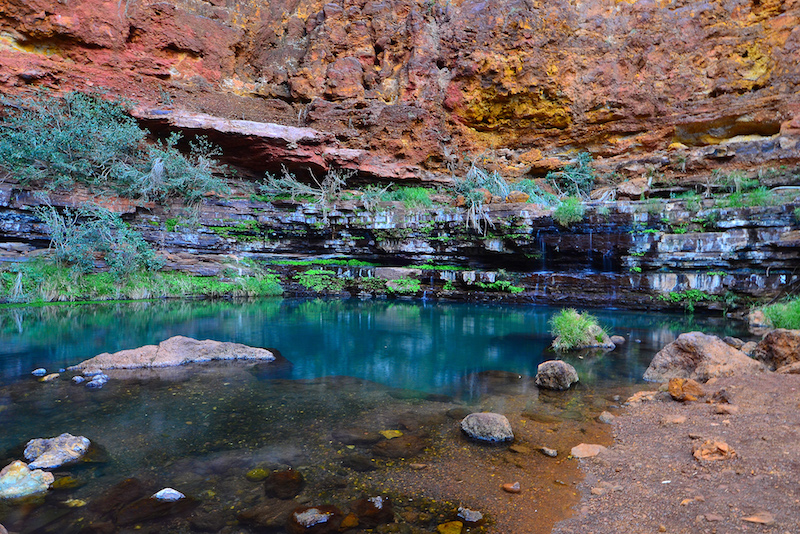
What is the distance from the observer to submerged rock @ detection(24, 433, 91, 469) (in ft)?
10.8

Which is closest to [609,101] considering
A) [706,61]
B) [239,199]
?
[706,61]

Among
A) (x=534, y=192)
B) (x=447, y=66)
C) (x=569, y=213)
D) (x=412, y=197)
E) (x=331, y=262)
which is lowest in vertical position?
(x=331, y=262)

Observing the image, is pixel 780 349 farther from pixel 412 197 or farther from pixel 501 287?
pixel 412 197

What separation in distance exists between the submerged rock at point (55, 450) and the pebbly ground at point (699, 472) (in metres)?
3.65

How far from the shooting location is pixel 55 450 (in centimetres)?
339

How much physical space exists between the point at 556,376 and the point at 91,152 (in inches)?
712

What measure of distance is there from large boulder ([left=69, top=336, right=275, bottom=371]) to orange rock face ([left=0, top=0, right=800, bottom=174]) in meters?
15.7

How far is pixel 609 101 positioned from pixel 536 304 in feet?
38.6

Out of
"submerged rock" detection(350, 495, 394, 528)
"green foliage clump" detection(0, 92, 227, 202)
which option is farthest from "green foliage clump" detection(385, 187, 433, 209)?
"submerged rock" detection(350, 495, 394, 528)

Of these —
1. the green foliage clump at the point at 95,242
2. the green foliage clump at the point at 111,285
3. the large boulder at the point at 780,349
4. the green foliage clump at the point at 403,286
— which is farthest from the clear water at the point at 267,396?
the green foliage clump at the point at 403,286

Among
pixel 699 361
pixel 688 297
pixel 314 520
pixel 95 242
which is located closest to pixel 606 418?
pixel 699 361

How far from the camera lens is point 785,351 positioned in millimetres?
5426

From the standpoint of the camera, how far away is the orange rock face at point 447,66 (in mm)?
17734

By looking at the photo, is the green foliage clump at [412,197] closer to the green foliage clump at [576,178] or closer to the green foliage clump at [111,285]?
the green foliage clump at [111,285]
